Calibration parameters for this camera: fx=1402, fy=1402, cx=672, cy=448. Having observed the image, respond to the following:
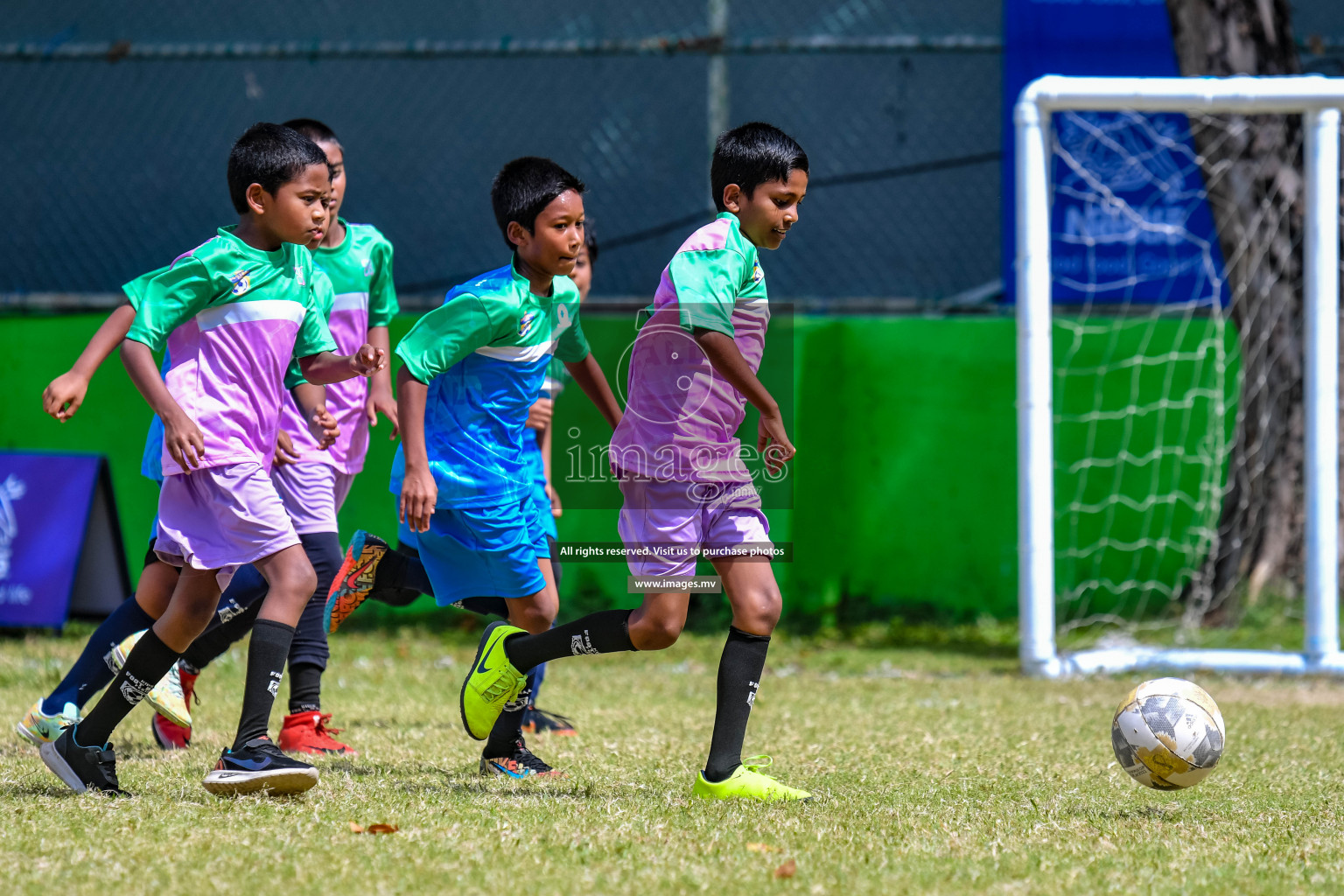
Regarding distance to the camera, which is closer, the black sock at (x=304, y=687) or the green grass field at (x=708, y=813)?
the green grass field at (x=708, y=813)

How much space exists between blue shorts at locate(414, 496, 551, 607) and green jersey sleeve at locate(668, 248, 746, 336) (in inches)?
33.4

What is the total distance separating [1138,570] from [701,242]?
482 cm

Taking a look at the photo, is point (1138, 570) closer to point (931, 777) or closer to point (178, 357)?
point (931, 777)

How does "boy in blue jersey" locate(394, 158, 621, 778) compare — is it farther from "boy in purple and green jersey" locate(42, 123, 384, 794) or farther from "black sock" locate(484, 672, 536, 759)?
"boy in purple and green jersey" locate(42, 123, 384, 794)

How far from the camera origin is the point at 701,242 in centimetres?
352

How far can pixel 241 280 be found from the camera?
3.58m

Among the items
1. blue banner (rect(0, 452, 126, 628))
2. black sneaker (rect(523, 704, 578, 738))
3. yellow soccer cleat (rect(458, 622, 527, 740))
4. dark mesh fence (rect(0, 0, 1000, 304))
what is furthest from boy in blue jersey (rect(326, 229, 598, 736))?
dark mesh fence (rect(0, 0, 1000, 304))

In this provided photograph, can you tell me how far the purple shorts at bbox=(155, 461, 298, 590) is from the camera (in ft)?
11.2

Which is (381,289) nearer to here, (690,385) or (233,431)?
(233,431)

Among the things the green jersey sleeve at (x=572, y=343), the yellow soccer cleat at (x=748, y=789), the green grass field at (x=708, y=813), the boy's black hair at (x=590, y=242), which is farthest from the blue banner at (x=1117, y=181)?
the yellow soccer cleat at (x=748, y=789)

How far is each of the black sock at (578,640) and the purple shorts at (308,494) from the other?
1088 millimetres

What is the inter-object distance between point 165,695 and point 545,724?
1.25 meters

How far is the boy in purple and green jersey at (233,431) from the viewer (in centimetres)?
335

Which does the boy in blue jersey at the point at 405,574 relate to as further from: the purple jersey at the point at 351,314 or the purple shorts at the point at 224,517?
the purple shorts at the point at 224,517
